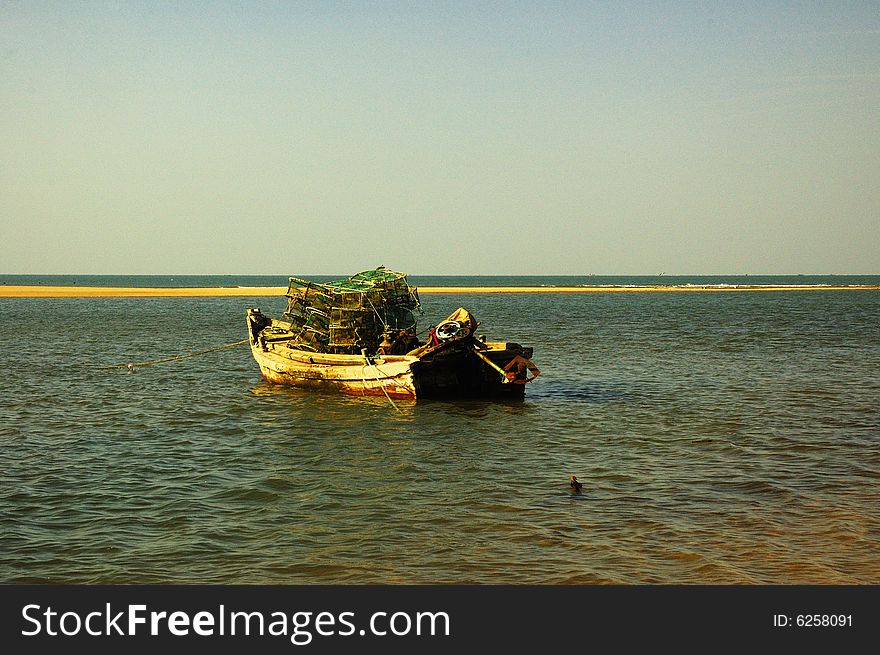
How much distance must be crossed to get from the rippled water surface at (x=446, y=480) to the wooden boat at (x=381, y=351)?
0.76 meters

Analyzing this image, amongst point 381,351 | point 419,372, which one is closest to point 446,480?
point 419,372

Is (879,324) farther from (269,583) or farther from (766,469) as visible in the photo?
(269,583)

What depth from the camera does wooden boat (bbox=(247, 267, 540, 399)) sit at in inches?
1051

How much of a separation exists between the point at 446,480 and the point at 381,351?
1105cm

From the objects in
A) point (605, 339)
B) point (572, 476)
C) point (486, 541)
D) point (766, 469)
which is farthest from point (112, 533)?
point (605, 339)

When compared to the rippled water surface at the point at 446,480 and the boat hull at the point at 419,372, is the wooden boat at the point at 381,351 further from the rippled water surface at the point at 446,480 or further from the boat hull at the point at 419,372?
the rippled water surface at the point at 446,480

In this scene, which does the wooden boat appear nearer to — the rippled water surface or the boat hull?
the boat hull

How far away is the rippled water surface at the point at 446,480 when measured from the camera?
12.2 metres

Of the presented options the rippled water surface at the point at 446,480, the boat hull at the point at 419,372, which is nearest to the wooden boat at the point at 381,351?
the boat hull at the point at 419,372

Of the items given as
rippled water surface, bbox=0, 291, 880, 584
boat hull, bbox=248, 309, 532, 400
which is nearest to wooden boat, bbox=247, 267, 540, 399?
boat hull, bbox=248, 309, 532, 400

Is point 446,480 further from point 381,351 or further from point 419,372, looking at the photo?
point 381,351

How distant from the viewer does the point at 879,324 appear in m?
67.1

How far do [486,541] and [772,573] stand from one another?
4.16 m

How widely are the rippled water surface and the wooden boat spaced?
0.76 m
